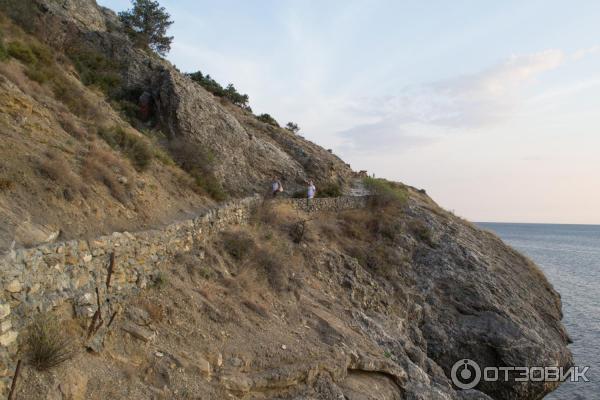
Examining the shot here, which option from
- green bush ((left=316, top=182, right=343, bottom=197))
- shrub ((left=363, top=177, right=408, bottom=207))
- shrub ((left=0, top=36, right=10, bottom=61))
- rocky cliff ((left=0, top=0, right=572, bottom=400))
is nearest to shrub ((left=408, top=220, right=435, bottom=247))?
rocky cliff ((left=0, top=0, right=572, bottom=400))

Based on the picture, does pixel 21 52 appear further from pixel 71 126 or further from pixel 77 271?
pixel 77 271

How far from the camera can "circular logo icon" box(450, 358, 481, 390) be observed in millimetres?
16297

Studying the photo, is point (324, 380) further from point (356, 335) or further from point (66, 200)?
point (66, 200)

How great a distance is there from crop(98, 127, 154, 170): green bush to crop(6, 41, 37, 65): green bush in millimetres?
3784

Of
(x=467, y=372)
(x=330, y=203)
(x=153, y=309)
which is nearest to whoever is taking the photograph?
(x=153, y=309)

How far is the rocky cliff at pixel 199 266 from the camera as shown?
24.8ft

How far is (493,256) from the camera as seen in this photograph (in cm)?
2384

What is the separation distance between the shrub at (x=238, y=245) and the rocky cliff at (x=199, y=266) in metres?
0.05

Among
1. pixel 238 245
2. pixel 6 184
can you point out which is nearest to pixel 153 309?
pixel 6 184

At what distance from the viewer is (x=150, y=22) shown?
31.6m

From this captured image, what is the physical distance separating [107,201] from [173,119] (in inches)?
441

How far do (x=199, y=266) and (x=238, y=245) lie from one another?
207cm

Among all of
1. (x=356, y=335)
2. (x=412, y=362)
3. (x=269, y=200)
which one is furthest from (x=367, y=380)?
(x=269, y=200)

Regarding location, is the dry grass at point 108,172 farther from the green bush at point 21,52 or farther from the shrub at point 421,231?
the shrub at point 421,231
